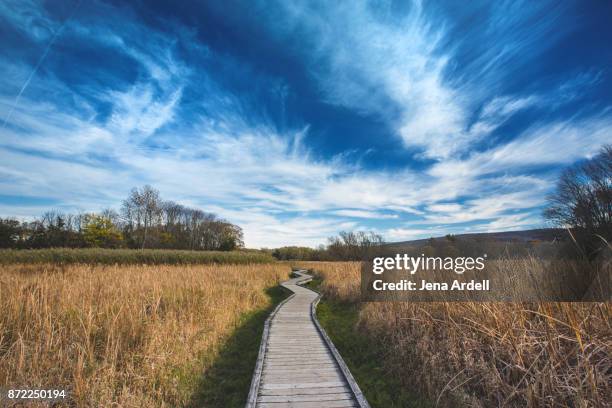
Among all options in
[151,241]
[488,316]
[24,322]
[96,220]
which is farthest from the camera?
[151,241]

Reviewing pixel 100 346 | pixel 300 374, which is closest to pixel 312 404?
pixel 300 374

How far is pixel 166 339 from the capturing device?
6.01 m

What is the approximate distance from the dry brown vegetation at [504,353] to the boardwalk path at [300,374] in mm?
1337

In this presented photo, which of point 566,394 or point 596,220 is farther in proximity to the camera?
point 596,220

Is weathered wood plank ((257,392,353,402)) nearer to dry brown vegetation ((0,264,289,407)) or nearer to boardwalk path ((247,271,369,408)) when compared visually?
boardwalk path ((247,271,369,408))

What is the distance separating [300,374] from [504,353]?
3401 mm

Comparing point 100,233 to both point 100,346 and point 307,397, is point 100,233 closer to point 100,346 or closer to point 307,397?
point 100,346

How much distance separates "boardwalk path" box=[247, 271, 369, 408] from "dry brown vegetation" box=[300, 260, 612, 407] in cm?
134

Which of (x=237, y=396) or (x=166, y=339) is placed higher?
(x=166, y=339)

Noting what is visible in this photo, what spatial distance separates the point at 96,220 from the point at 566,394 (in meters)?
55.0

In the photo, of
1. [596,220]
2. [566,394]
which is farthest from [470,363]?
[596,220]

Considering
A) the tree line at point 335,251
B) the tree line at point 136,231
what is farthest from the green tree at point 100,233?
the tree line at point 335,251

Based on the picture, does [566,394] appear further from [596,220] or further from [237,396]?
[596,220]

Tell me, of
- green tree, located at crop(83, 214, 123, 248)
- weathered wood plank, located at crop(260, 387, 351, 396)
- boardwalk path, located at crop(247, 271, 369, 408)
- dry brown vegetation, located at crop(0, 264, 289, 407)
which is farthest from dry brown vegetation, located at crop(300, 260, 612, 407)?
green tree, located at crop(83, 214, 123, 248)
